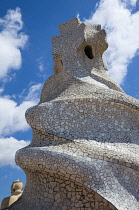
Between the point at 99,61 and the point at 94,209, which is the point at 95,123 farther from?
the point at 99,61

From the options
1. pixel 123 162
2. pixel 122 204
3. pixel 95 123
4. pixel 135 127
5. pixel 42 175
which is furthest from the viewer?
pixel 135 127

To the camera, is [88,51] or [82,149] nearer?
[82,149]

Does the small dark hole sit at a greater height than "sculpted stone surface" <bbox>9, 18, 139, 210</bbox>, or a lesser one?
greater

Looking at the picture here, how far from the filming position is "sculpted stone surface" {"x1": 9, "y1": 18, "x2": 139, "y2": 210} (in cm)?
496

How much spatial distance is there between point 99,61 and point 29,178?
14.7ft

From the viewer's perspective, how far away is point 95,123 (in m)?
6.04

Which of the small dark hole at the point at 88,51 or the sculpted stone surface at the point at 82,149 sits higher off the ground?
the small dark hole at the point at 88,51

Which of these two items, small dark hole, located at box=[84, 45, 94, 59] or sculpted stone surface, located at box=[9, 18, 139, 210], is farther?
small dark hole, located at box=[84, 45, 94, 59]

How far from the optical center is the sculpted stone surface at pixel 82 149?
496 cm

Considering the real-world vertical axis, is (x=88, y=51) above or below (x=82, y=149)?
above

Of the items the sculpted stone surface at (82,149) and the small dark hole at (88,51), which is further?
the small dark hole at (88,51)

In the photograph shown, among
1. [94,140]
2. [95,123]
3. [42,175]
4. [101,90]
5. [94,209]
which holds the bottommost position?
[94,209]

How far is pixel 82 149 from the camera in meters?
5.30

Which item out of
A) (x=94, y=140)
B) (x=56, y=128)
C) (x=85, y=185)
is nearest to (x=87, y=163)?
(x=85, y=185)
